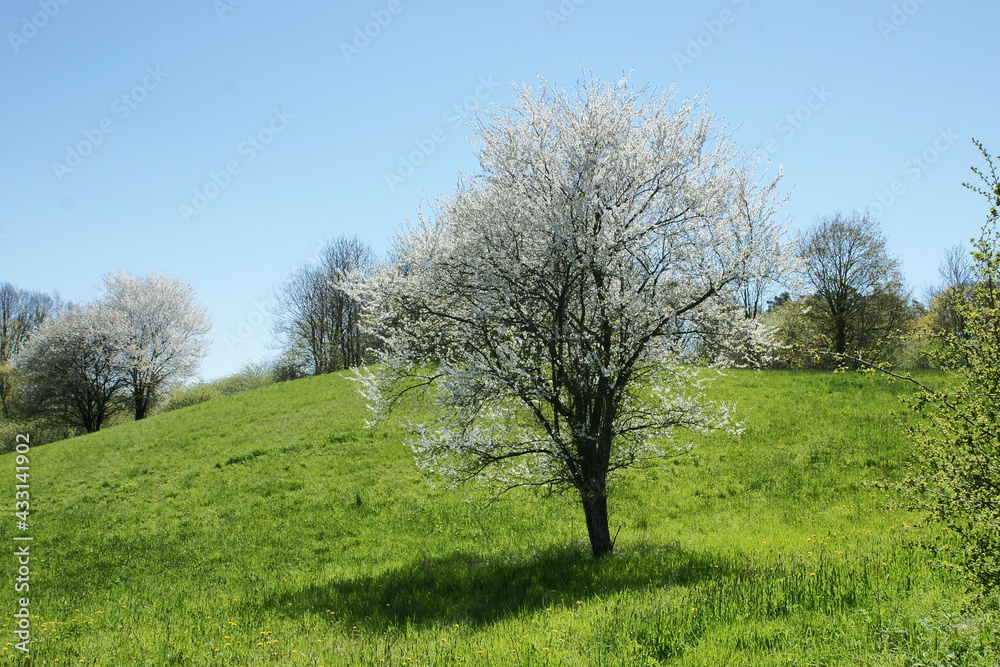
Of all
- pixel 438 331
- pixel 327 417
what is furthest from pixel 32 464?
pixel 438 331

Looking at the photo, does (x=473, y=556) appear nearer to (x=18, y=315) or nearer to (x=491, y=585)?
(x=491, y=585)

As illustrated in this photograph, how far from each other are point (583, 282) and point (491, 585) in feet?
18.7

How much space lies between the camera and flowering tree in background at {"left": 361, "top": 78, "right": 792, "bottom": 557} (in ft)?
33.8

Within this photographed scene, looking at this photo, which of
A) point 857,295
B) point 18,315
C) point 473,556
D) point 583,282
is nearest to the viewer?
point 583,282

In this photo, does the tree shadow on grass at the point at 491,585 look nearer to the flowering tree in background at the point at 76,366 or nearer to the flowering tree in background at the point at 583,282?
the flowering tree in background at the point at 583,282

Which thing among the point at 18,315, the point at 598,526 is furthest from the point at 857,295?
the point at 18,315

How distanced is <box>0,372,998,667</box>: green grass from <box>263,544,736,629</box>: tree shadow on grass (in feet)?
0.20

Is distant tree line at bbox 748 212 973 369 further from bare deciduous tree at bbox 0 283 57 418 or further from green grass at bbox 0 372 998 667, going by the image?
bare deciduous tree at bbox 0 283 57 418

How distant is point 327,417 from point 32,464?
13.6m

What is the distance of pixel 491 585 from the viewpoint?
A: 10773 millimetres

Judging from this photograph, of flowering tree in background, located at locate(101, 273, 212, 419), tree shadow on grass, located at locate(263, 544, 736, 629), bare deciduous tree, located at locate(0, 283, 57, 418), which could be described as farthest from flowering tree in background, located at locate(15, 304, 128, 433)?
tree shadow on grass, located at locate(263, 544, 736, 629)

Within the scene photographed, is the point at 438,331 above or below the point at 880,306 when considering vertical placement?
below

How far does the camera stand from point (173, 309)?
46.7m

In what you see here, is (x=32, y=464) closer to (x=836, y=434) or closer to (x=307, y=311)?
(x=307, y=311)
